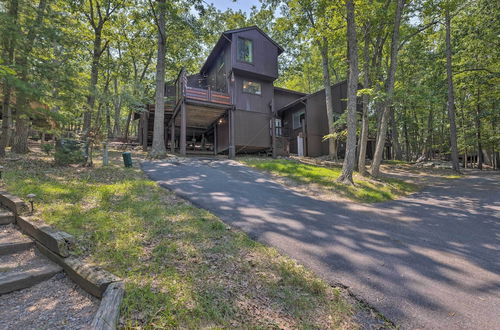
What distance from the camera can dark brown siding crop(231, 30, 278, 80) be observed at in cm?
1527

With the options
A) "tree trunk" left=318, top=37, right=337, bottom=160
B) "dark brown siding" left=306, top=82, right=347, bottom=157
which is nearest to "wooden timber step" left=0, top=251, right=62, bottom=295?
"tree trunk" left=318, top=37, right=337, bottom=160

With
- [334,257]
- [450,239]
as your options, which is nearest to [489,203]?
[450,239]

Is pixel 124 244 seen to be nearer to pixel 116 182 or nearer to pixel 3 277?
pixel 3 277

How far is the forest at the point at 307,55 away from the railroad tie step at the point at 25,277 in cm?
390

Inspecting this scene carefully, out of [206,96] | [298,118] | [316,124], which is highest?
[206,96]

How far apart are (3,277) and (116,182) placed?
4.65m

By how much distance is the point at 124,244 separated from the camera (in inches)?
131

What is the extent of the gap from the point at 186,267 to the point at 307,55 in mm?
25004

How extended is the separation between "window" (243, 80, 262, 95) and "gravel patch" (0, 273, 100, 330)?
14.9 meters

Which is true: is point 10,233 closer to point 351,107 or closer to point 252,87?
point 351,107

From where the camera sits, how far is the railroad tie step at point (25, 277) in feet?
8.05

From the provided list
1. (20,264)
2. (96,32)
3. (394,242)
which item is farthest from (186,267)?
(96,32)

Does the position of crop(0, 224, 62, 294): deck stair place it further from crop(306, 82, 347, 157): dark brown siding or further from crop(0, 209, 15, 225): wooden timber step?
crop(306, 82, 347, 157): dark brown siding

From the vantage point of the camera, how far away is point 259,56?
16.3 m
